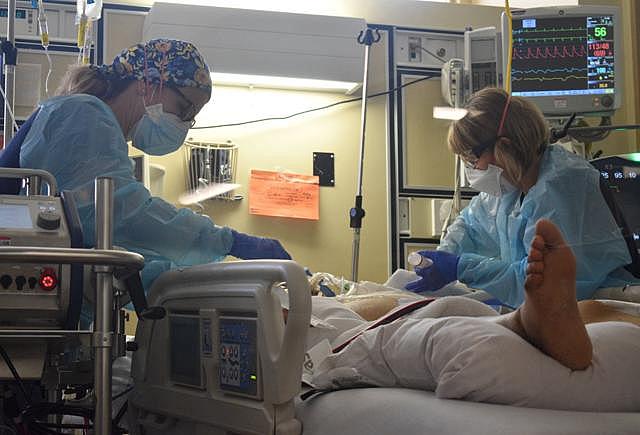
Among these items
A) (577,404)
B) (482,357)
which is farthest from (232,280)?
(577,404)

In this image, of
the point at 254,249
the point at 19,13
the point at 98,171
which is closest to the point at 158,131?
the point at 98,171

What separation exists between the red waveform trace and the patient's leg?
201 centimetres

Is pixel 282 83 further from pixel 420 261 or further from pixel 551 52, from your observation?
pixel 420 261

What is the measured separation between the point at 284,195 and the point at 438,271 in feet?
3.30

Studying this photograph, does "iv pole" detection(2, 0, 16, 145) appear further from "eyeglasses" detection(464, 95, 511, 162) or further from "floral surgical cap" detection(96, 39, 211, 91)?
"eyeglasses" detection(464, 95, 511, 162)

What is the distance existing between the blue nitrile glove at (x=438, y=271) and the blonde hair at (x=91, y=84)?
1051 mm

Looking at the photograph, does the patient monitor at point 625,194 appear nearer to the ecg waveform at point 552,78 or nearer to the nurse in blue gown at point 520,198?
the nurse in blue gown at point 520,198

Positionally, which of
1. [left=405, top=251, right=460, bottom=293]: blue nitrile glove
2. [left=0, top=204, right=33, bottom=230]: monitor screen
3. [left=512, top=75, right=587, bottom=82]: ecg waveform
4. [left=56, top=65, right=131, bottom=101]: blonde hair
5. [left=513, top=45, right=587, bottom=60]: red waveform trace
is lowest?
[left=405, top=251, right=460, bottom=293]: blue nitrile glove

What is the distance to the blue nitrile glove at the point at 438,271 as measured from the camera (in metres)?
2.59

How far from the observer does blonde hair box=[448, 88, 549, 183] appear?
8.41 ft

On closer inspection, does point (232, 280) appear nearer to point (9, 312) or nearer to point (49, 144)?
point (9, 312)

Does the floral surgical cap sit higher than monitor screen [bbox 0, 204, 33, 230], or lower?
higher

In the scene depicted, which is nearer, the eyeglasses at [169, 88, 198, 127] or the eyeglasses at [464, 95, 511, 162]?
the eyeglasses at [169, 88, 198, 127]

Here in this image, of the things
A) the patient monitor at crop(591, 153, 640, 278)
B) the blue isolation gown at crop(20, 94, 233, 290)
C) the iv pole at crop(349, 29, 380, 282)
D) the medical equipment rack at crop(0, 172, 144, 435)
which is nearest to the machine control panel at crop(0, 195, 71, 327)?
the medical equipment rack at crop(0, 172, 144, 435)
